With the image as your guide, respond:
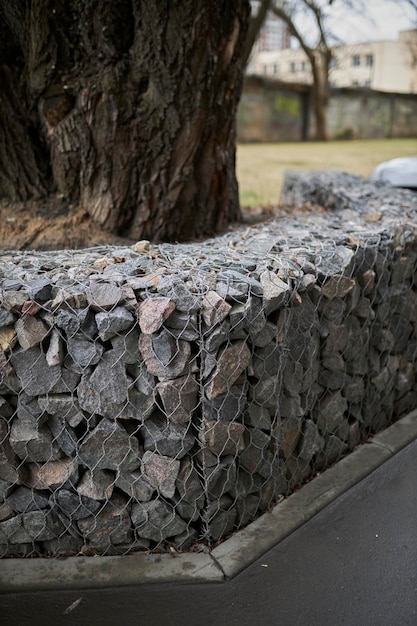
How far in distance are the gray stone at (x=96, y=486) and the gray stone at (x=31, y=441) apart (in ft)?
0.55

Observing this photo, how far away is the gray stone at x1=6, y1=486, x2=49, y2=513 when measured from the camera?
2.75 meters

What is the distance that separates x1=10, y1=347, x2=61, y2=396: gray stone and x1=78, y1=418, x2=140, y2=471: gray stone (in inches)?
10.7

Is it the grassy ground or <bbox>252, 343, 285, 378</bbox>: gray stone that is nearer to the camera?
<bbox>252, 343, 285, 378</bbox>: gray stone

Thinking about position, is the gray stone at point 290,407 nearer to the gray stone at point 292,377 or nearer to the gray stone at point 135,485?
the gray stone at point 292,377

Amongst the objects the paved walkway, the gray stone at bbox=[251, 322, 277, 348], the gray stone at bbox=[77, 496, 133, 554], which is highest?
the gray stone at bbox=[251, 322, 277, 348]

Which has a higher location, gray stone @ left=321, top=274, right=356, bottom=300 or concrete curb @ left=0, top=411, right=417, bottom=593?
gray stone @ left=321, top=274, right=356, bottom=300

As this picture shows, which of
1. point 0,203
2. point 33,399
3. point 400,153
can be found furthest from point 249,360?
point 400,153

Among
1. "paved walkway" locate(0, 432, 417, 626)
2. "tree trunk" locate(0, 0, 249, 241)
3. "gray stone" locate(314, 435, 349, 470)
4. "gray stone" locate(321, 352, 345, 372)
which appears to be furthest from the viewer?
"tree trunk" locate(0, 0, 249, 241)

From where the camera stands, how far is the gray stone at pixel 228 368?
2.64 meters

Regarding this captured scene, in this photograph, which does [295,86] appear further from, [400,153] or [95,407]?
[95,407]

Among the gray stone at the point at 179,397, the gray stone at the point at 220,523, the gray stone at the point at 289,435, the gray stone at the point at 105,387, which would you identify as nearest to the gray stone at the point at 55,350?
the gray stone at the point at 105,387

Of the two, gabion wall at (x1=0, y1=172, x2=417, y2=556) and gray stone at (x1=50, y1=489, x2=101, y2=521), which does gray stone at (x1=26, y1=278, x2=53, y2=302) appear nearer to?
gabion wall at (x1=0, y1=172, x2=417, y2=556)

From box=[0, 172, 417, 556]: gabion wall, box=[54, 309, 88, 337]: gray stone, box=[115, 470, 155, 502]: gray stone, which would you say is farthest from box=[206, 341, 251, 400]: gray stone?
box=[54, 309, 88, 337]: gray stone

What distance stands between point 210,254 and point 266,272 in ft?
1.49
